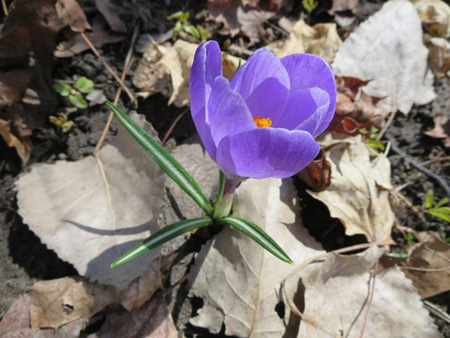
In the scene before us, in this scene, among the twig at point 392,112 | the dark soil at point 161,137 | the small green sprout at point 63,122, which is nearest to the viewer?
the dark soil at point 161,137

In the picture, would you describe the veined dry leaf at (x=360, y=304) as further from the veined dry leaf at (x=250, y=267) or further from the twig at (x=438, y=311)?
the twig at (x=438, y=311)

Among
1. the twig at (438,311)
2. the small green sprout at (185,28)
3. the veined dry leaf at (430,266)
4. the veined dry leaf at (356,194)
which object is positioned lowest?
the twig at (438,311)

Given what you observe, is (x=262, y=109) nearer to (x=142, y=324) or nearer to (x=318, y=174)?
(x=318, y=174)

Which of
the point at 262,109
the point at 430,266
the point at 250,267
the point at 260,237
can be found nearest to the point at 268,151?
the point at 262,109

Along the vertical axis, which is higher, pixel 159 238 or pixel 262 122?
pixel 262 122

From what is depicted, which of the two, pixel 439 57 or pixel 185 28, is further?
pixel 439 57

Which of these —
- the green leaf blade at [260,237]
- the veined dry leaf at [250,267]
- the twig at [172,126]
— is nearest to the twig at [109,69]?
the twig at [172,126]

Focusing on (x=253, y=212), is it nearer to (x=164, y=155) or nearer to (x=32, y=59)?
(x=164, y=155)
